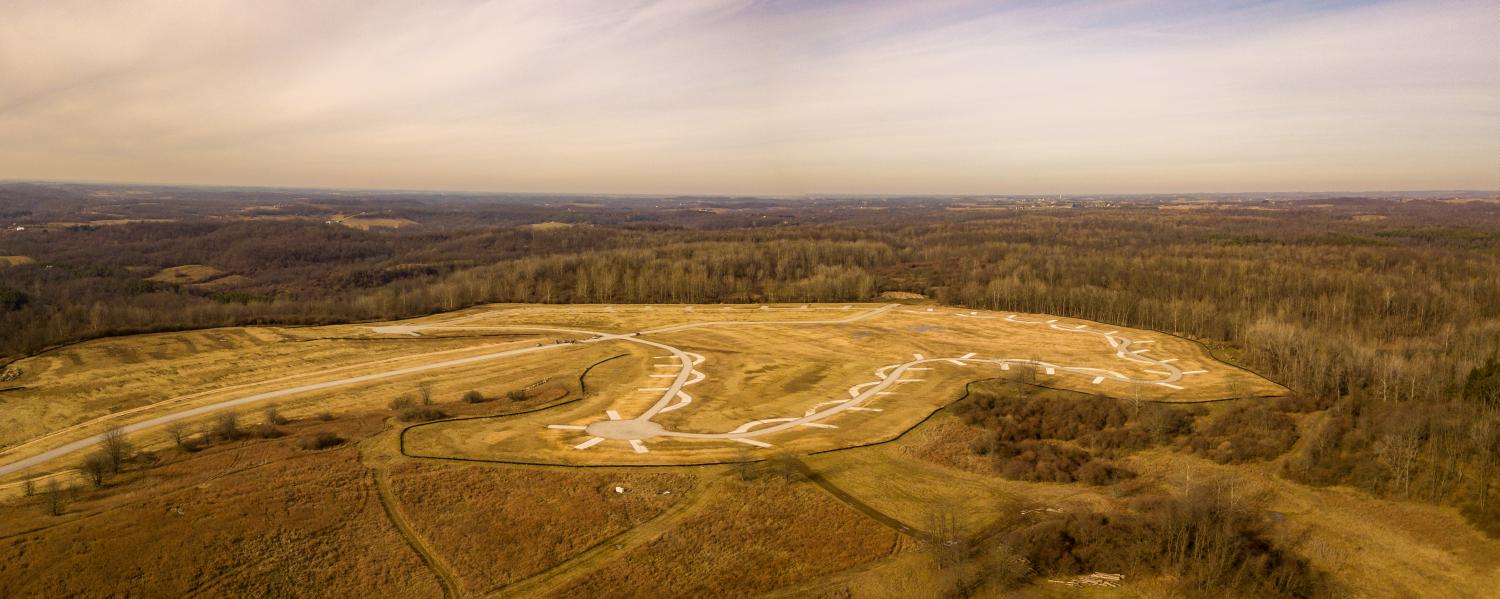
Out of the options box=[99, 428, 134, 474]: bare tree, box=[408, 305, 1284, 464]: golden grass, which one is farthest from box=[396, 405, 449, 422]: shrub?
box=[99, 428, 134, 474]: bare tree

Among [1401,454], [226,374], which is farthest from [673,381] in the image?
[1401,454]

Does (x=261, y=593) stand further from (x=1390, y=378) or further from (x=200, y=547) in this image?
(x=1390, y=378)

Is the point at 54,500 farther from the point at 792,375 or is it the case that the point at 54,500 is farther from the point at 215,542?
the point at 792,375

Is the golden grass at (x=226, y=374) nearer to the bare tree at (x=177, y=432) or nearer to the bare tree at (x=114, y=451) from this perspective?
the bare tree at (x=177, y=432)

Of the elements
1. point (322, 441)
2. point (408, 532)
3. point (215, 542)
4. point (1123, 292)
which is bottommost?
point (408, 532)

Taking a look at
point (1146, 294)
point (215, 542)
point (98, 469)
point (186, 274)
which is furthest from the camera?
point (186, 274)

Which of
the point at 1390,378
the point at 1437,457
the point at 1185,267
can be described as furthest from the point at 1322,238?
the point at 1437,457

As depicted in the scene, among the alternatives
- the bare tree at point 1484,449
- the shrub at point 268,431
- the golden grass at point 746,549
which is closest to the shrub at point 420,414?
the shrub at point 268,431
